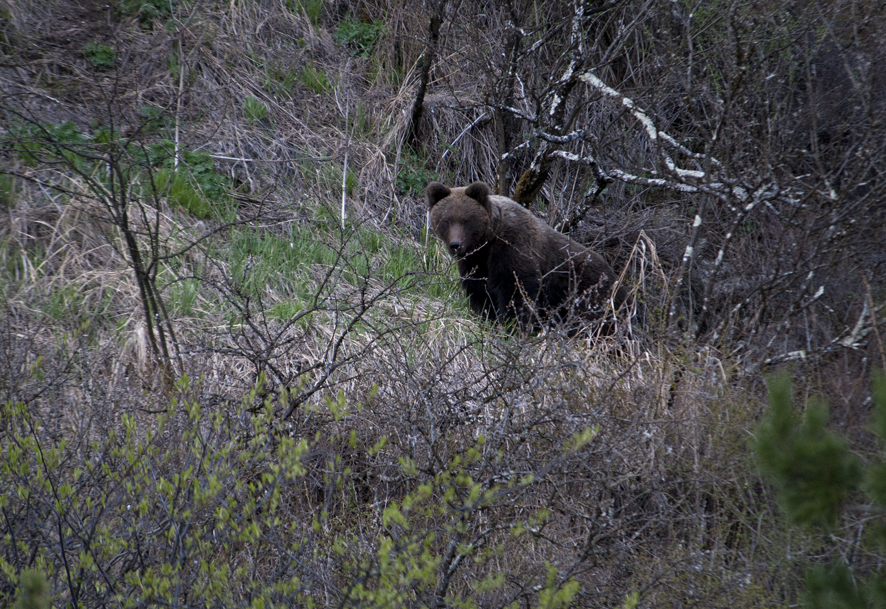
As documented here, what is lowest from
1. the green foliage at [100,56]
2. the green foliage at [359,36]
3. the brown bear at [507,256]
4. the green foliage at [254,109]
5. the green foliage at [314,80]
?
the brown bear at [507,256]

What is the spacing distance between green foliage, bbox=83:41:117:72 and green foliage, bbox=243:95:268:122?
147cm

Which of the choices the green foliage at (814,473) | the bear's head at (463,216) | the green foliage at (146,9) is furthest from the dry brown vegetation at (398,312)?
the green foliage at (814,473)

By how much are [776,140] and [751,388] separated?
2189 mm

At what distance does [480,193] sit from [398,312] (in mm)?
1394

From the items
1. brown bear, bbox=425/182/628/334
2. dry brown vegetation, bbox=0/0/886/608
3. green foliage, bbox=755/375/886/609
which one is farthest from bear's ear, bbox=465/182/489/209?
green foliage, bbox=755/375/886/609

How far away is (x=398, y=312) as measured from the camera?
18.2 feet

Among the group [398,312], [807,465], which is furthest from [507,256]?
[807,465]

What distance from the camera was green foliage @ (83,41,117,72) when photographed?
766cm

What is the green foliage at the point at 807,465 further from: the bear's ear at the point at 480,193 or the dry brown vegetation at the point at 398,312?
the bear's ear at the point at 480,193

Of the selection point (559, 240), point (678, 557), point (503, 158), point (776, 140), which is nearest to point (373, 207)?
point (503, 158)

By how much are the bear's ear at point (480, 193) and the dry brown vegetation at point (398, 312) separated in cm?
75

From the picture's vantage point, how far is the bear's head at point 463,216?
6.03m

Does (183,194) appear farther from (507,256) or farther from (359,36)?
(359,36)

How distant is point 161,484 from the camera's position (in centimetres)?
220
